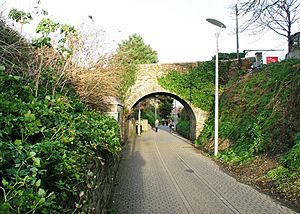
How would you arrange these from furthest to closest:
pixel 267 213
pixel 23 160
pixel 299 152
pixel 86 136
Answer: pixel 299 152 < pixel 267 213 < pixel 86 136 < pixel 23 160

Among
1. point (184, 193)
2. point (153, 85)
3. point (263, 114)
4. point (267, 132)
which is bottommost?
point (184, 193)

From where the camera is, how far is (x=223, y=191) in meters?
7.03

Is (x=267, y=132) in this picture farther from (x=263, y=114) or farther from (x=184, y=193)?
(x=184, y=193)

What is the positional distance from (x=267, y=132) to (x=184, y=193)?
4074 mm

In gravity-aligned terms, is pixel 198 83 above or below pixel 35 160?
above

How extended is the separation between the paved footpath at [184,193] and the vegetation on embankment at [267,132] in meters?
0.57

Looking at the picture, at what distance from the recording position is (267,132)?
30.6 feet

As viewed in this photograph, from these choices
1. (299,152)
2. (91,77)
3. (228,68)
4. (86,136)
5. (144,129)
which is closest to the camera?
(86,136)

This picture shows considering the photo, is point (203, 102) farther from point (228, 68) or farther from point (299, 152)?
point (299, 152)

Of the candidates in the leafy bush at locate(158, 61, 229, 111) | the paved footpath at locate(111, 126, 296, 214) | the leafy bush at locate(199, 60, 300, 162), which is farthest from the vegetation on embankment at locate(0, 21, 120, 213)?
the leafy bush at locate(158, 61, 229, 111)

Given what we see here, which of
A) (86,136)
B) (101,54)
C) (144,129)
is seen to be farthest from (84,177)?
(144,129)

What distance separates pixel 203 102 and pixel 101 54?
38.3 feet

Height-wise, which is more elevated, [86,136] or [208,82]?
[208,82]

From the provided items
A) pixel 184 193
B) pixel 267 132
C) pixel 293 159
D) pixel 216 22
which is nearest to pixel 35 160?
pixel 184 193
